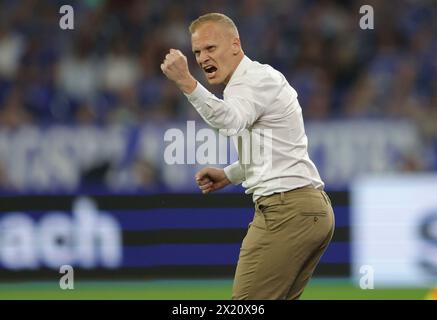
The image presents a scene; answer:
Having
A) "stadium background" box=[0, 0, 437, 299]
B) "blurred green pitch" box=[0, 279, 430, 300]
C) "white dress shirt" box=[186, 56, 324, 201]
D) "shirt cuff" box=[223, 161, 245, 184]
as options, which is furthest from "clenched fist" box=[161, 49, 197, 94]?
"stadium background" box=[0, 0, 437, 299]

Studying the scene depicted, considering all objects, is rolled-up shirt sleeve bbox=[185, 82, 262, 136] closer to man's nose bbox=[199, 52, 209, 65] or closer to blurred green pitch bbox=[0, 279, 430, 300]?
man's nose bbox=[199, 52, 209, 65]

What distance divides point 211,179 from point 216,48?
99 centimetres

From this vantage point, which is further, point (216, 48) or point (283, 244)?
point (216, 48)

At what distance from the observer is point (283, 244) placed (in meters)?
6.46

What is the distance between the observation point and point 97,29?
51.4 feet

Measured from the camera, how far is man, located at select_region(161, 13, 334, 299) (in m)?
6.41

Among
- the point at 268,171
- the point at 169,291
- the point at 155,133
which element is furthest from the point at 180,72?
the point at 155,133

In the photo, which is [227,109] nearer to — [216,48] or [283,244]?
[216,48]

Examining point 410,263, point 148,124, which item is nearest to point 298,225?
point 410,263

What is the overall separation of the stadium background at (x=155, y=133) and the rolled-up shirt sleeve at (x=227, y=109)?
17.6 ft

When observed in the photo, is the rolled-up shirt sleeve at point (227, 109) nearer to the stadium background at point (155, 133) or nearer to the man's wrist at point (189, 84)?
the man's wrist at point (189, 84)

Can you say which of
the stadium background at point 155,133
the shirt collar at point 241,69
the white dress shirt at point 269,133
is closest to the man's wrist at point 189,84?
the white dress shirt at point 269,133
